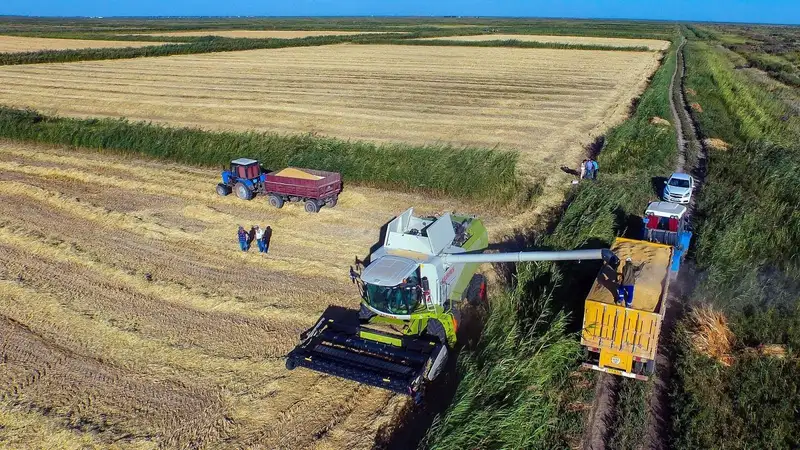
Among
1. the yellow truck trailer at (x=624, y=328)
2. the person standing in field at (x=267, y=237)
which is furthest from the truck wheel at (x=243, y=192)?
the yellow truck trailer at (x=624, y=328)

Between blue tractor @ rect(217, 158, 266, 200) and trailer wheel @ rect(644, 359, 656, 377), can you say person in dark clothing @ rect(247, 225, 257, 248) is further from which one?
trailer wheel @ rect(644, 359, 656, 377)

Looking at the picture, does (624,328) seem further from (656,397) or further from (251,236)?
(251,236)

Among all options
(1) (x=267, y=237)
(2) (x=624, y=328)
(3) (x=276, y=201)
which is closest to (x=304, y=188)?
(3) (x=276, y=201)

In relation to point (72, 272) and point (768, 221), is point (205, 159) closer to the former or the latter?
point (72, 272)

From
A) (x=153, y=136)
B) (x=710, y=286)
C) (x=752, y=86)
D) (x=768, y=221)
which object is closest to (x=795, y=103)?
(x=752, y=86)

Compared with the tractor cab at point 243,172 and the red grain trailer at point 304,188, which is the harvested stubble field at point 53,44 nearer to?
the tractor cab at point 243,172

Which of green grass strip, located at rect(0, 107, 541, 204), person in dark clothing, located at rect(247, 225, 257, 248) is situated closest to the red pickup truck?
green grass strip, located at rect(0, 107, 541, 204)
